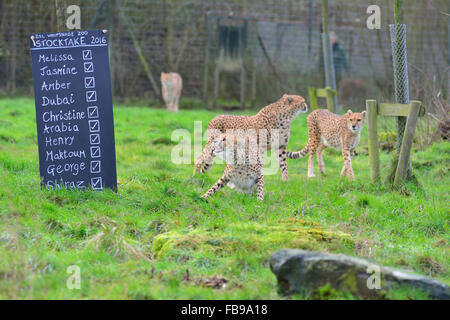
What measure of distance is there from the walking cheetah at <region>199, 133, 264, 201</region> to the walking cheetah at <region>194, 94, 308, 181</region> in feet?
3.74

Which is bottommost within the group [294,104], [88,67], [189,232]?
[189,232]

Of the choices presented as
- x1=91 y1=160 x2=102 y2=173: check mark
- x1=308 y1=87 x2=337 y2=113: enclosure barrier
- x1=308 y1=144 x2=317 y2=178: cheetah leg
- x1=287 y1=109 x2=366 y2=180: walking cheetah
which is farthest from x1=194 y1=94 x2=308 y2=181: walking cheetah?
x1=308 y1=87 x2=337 y2=113: enclosure barrier

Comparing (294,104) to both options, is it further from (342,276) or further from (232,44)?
(232,44)

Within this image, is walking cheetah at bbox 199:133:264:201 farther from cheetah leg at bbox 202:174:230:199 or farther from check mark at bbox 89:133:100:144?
check mark at bbox 89:133:100:144

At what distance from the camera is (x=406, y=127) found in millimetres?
7539

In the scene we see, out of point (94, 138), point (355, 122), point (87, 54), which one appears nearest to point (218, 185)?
point (94, 138)

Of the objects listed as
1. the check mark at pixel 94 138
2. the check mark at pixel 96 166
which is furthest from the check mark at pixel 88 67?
the check mark at pixel 96 166

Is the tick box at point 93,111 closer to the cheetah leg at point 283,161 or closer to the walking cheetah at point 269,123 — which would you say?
the walking cheetah at point 269,123

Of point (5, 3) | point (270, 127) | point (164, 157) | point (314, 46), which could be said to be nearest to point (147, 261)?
point (270, 127)

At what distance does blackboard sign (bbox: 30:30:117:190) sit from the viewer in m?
7.29

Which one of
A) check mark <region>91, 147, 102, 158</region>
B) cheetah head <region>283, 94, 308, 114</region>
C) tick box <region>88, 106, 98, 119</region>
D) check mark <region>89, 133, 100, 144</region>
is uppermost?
tick box <region>88, 106, 98, 119</region>

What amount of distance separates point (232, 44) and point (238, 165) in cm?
1021
